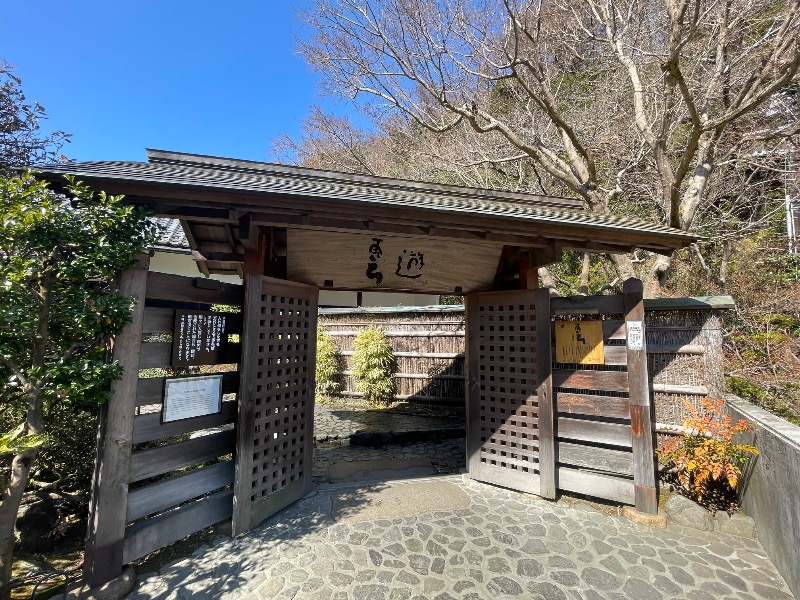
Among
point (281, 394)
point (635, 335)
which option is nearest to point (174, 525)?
point (281, 394)

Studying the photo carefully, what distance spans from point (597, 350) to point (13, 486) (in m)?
5.82

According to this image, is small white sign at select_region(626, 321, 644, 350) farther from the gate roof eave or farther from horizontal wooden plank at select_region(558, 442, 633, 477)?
horizontal wooden plank at select_region(558, 442, 633, 477)

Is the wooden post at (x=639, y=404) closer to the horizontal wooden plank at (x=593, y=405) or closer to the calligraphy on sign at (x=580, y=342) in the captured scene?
the horizontal wooden plank at (x=593, y=405)

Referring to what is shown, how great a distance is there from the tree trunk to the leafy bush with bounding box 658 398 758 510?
6116 millimetres

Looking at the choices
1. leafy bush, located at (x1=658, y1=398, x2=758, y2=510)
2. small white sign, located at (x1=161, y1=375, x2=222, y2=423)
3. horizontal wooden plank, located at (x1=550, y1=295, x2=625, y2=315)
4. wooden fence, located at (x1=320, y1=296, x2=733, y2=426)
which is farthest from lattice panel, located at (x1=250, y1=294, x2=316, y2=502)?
leafy bush, located at (x1=658, y1=398, x2=758, y2=510)

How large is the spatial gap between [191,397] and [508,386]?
3847 millimetres

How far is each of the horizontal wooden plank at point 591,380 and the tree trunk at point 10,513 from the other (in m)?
5.35

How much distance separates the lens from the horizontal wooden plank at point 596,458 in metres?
4.45

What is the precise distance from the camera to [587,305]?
4.80 metres

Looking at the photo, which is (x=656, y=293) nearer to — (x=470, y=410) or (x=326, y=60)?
(x=470, y=410)

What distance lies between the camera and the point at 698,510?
4.00 meters

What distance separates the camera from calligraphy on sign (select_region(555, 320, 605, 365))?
4.75 metres

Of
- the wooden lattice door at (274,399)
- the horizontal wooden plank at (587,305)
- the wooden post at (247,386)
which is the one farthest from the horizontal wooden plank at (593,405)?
the wooden post at (247,386)

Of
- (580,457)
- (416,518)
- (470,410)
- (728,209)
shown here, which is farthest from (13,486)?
(728,209)
